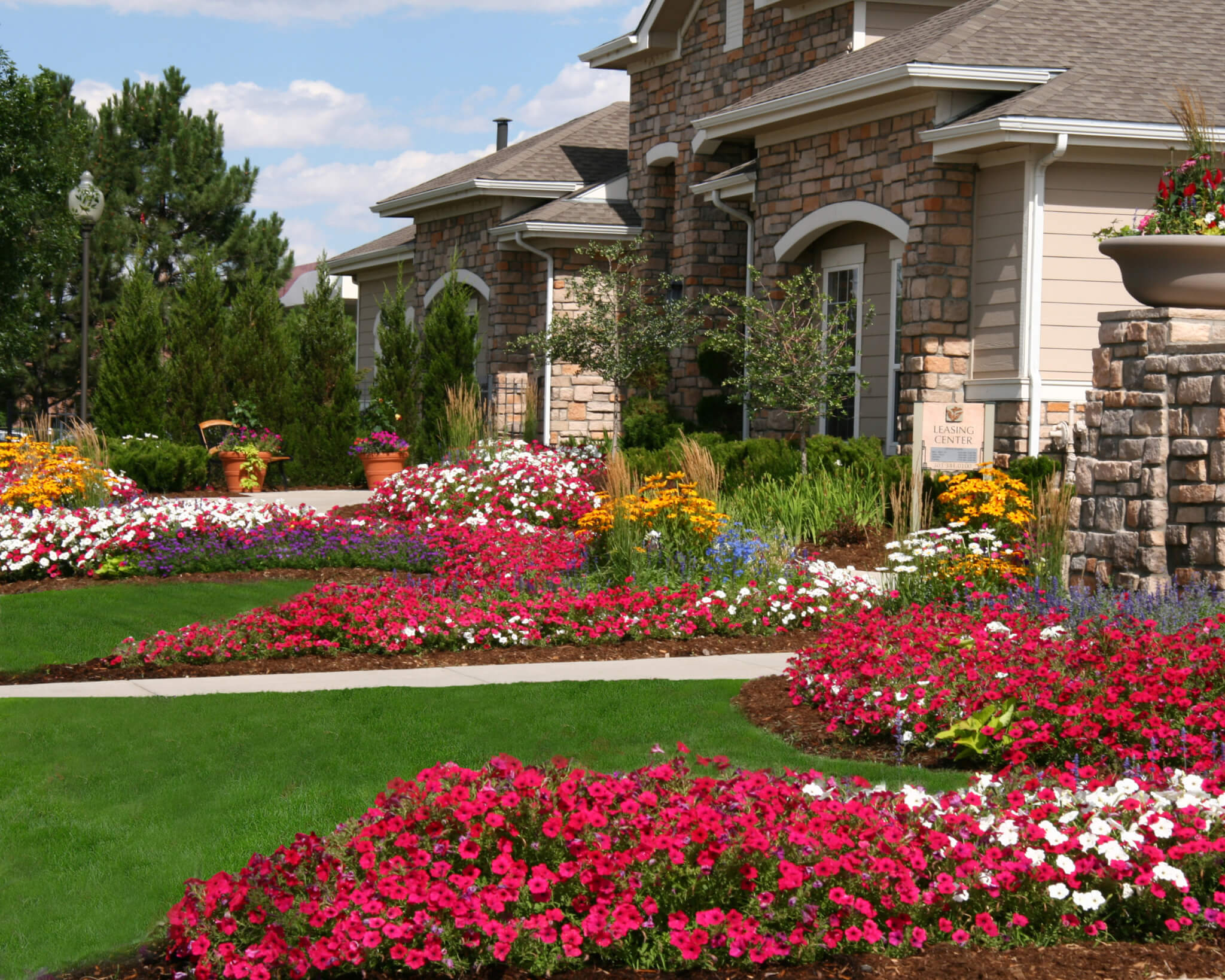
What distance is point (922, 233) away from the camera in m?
13.6

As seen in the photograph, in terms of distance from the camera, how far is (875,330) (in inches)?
587

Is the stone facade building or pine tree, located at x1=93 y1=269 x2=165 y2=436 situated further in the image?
pine tree, located at x1=93 y1=269 x2=165 y2=436

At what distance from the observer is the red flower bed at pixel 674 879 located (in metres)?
3.65

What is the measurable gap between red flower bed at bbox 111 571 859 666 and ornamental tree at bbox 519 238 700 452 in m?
8.51

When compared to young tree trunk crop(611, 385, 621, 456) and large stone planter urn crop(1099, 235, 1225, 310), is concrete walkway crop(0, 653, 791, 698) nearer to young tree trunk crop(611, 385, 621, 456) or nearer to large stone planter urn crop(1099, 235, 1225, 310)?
large stone planter urn crop(1099, 235, 1225, 310)

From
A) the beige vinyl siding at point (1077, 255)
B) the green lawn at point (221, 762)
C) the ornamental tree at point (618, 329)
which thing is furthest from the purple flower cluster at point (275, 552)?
the beige vinyl siding at point (1077, 255)

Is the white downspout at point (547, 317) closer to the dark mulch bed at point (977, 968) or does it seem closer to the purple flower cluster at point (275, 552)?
the purple flower cluster at point (275, 552)

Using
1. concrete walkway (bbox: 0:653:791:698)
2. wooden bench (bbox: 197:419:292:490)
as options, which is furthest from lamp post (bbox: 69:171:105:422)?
concrete walkway (bbox: 0:653:791:698)

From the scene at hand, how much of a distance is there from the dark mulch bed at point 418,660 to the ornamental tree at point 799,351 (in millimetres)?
5148

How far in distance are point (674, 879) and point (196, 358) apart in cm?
1772

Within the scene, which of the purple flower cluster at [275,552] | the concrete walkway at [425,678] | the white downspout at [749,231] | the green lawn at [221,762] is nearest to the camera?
the green lawn at [221,762]

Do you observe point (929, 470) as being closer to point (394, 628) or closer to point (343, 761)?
point (394, 628)

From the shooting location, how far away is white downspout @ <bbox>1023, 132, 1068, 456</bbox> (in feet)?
42.3

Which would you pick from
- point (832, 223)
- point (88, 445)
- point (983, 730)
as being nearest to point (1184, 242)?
point (983, 730)
